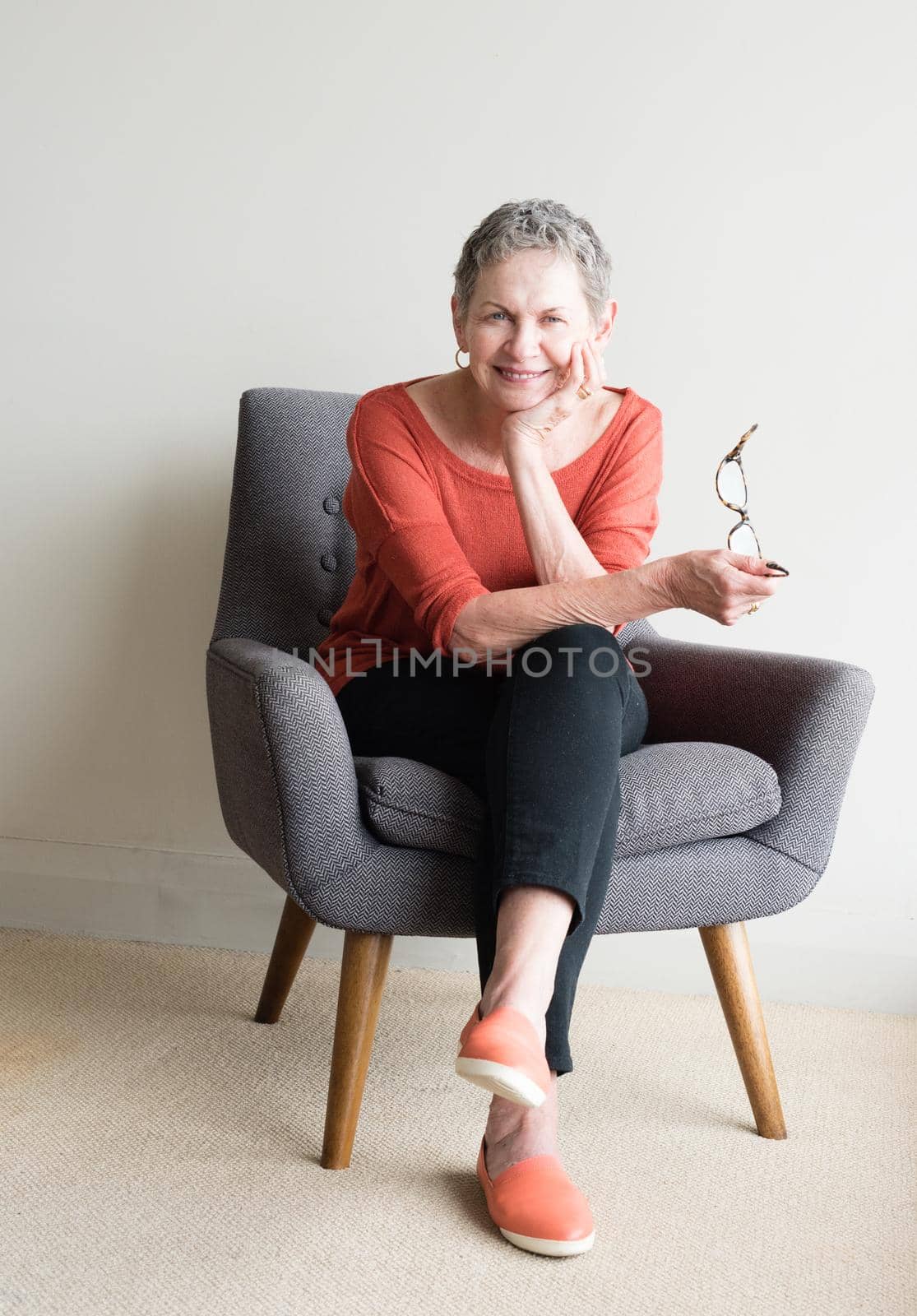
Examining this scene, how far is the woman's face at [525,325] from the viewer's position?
4.90 ft

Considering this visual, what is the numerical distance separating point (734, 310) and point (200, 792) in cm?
123

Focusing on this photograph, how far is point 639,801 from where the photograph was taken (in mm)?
1388

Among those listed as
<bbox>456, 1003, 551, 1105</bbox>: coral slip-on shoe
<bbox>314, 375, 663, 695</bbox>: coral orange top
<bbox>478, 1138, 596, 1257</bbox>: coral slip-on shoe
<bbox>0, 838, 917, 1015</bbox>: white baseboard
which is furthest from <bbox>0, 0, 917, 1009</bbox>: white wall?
<bbox>456, 1003, 551, 1105</bbox>: coral slip-on shoe

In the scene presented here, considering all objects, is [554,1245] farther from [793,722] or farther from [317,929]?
[317,929]

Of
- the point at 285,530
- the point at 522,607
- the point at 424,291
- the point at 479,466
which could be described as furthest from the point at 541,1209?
the point at 424,291

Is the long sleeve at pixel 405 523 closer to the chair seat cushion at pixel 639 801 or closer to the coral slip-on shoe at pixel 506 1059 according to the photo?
the chair seat cushion at pixel 639 801

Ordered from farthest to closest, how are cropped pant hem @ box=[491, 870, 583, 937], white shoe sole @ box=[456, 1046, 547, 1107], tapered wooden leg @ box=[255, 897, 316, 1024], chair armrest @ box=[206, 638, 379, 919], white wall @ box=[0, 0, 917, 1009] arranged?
white wall @ box=[0, 0, 917, 1009] < tapered wooden leg @ box=[255, 897, 316, 1024] < chair armrest @ box=[206, 638, 379, 919] < cropped pant hem @ box=[491, 870, 583, 937] < white shoe sole @ box=[456, 1046, 547, 1107]

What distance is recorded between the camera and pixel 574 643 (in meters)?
1.36

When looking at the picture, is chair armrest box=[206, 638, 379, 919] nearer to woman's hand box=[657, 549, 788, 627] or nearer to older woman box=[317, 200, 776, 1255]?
older woman box=[317, 200, 776, 1255]

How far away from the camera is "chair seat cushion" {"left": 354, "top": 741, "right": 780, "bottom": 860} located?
1357 mm

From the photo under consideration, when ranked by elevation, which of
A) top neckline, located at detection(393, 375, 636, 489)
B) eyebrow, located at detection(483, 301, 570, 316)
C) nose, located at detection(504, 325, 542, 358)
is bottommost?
top neckline, located at detection(393, 375, 636, 489)

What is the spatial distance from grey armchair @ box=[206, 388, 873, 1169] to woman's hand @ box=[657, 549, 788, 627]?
0.19m

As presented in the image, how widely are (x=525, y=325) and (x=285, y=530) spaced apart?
50 cm

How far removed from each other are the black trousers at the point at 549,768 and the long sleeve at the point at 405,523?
0.36ft
